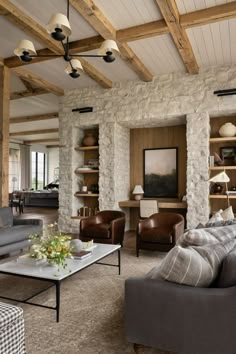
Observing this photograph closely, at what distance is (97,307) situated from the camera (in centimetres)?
276

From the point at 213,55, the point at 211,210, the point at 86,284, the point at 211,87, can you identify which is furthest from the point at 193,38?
the point at 86,284

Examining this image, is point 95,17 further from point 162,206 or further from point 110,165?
point 162,206

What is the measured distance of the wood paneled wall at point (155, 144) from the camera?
21.5 ft

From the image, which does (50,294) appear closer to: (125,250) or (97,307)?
(97,307)

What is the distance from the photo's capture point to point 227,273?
173cm

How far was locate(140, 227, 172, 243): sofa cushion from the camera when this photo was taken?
172 inches

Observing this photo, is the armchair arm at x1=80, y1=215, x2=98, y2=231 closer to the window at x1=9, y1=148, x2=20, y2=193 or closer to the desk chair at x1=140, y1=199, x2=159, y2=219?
the desk chair at x1=140, y1=199, x2=159, y2=219

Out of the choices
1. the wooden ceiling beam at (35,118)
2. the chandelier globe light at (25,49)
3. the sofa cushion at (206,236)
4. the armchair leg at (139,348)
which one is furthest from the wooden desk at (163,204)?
the wooden ceiling beam at (35,118)

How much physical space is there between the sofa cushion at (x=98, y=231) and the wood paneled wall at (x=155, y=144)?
232cm

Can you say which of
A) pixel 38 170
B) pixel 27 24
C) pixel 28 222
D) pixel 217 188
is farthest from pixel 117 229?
pixel 38 170

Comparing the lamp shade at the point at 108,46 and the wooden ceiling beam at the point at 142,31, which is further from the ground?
the wooden ceiling beam at the point at 142,31

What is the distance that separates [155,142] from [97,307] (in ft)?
15.7

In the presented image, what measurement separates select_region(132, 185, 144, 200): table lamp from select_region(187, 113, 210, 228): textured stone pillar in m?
1.32

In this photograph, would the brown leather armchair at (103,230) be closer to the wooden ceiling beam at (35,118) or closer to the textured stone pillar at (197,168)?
the textured stone pillar at (197,168)
